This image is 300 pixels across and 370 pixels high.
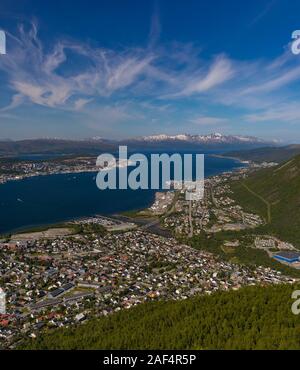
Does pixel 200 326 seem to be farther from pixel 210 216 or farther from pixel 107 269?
pixel 210 216

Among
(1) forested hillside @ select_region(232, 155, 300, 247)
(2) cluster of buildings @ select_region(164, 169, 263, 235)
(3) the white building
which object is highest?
(1) forested hillside @ select_region(232, 155, 300, 247)

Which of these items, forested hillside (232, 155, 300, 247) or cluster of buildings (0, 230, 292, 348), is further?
forested hillside (232, 155, 300, 247)

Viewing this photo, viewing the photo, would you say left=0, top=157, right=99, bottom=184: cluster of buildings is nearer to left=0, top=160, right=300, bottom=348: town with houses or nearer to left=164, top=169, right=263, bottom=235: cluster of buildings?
left=164, top=169, right=263, bottom=235: cluster of buildings

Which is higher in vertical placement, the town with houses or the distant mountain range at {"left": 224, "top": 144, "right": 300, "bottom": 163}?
the distant mountain range at {"left": 224, "top": 144, "right": 300, "bottom": 163}

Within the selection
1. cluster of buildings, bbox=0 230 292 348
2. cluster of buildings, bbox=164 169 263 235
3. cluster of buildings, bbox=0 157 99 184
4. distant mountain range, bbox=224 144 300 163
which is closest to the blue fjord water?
cluster of buildings, bbox=164 169 263 235

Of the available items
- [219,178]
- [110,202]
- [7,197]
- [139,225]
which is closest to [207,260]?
[139,225]

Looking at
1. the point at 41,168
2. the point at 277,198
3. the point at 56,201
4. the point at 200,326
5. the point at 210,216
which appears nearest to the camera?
the point at 200,326

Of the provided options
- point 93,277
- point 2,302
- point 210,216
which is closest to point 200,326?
point 93,277
